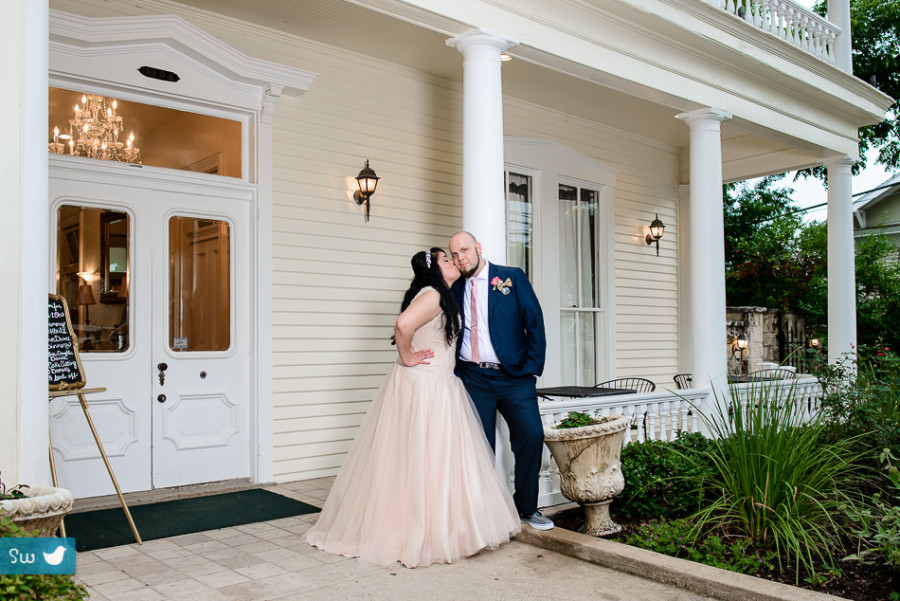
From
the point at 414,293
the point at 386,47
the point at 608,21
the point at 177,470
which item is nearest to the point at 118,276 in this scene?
the point at 177,470

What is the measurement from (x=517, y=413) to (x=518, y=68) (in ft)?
12.4

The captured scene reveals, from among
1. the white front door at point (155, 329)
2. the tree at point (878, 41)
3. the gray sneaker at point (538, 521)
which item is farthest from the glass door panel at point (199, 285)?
the tree at point (878, 41)

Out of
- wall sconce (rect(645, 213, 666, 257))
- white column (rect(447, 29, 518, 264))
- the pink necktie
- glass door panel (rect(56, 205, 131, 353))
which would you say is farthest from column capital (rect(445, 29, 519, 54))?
wall sconce (rect(645, 213, 666, 257))

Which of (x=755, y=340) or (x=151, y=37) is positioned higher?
(x=151, y=37)

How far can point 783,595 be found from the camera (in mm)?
3355

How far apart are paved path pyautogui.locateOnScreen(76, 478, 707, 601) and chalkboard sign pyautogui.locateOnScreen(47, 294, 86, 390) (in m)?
0.92

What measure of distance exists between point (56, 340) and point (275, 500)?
6.62 ft

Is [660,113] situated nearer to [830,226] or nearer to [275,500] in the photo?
[830,226]

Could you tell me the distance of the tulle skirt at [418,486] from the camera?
13.3ft

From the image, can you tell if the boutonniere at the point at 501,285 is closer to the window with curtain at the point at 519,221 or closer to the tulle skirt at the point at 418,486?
the tulle skirt at the point at 418,486

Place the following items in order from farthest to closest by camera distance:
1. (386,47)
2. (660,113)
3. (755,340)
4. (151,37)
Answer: (755,340), (660,113), (386,47), (151,37)

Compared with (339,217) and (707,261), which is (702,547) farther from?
(339,217)

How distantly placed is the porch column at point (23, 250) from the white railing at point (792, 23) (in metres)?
5.97

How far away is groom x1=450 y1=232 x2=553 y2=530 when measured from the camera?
452cm
